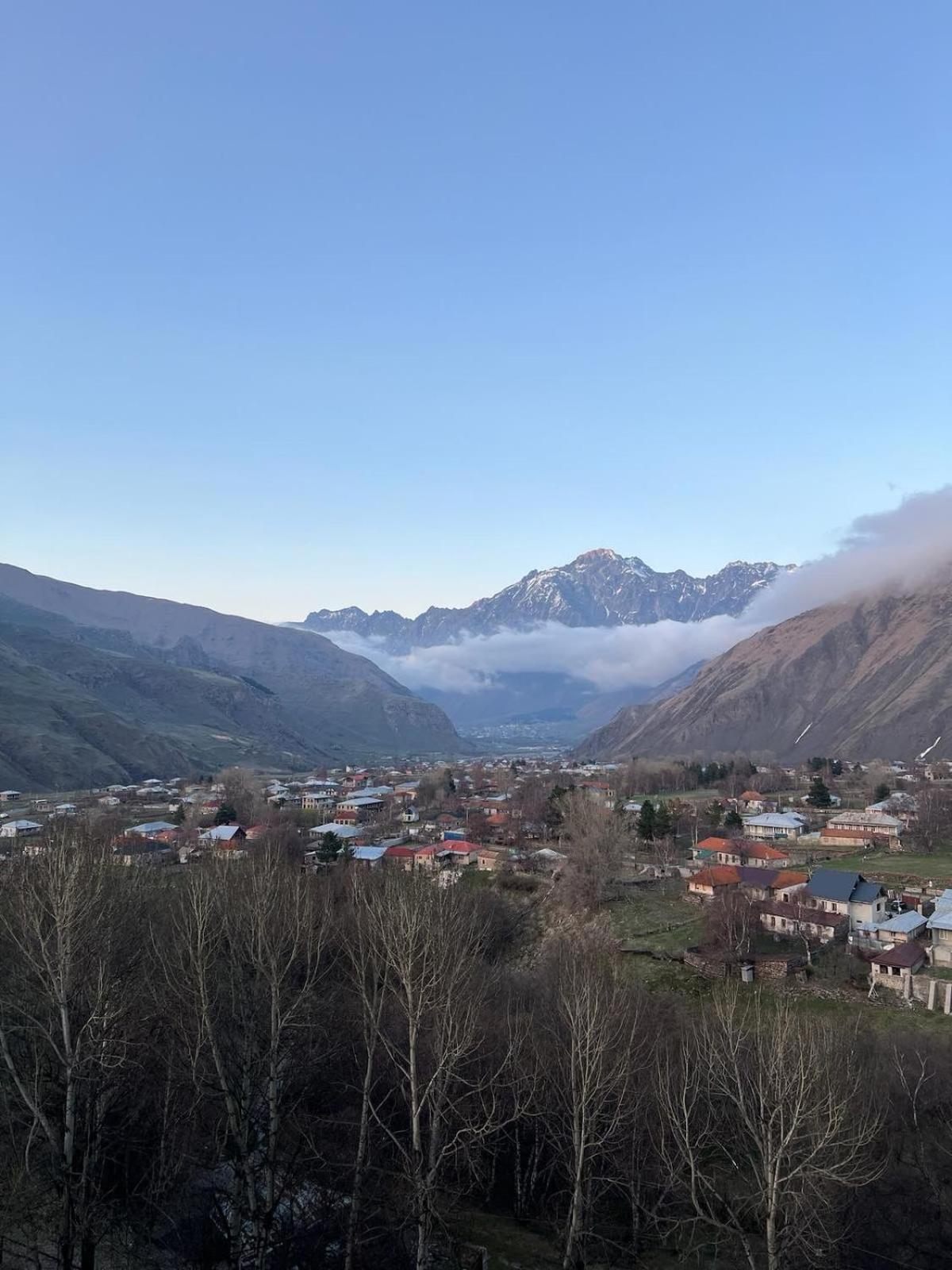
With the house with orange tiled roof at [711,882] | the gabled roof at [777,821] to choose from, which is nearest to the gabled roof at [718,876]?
the house with orange tiled roof at [711,882]

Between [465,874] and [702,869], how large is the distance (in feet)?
67.6

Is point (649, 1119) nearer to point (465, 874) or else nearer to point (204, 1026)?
point (204, 1026)

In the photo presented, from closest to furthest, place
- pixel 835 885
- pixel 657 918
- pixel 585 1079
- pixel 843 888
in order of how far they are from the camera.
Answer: pixel 585 1079, pixel 843 888, pixel 835 885, pixel 657 918

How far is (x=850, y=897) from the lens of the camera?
5231 centimetres

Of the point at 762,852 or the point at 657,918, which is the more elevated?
the point at 762,852

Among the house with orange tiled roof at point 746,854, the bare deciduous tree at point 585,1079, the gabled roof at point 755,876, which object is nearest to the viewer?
the bare deciduous tree at point 585,1079

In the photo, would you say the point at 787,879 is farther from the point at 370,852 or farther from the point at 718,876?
the point at 370,852

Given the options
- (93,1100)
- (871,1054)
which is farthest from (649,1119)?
(93,1100)

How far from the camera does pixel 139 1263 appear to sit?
21078 millimetres

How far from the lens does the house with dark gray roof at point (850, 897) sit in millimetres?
51469

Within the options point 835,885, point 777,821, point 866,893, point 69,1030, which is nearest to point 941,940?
point 866,893

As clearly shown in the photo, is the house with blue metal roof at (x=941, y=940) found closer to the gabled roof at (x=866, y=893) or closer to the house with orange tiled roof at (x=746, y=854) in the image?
the gabled roof at (x=866, y=893)

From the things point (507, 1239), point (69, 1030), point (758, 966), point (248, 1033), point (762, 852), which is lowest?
point (507, 1239)

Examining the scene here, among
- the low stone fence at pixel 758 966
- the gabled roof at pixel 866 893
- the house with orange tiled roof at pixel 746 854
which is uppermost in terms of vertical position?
the gabled roof at pixel 866 893
